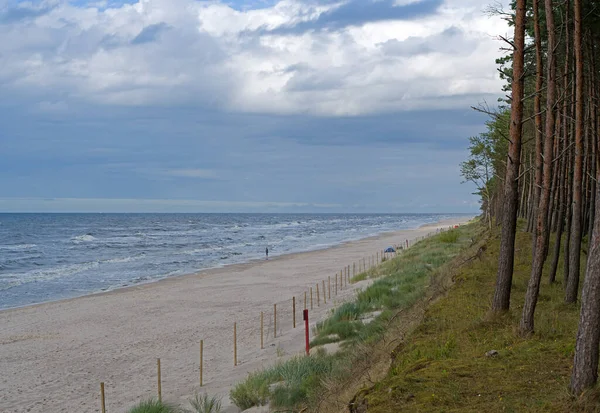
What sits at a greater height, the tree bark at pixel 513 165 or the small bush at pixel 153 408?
the tree bark at pixel 513 165

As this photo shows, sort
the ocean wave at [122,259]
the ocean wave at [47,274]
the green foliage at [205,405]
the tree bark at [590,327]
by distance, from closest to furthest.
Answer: the tree bark at [590,327] → the green foliage at [205,405] → the ocean wave at [47,274] → the ocean wave at [122,259]

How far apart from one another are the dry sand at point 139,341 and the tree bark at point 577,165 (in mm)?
8525

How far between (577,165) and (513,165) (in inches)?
140

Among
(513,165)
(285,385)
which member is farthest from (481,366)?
(285,385)

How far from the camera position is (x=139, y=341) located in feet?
81.4

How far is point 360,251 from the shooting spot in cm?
7256

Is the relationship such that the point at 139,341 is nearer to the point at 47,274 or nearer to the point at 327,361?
the point at 327,361

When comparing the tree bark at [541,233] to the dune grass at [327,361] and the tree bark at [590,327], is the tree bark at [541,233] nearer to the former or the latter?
the dune grass at [327,361]

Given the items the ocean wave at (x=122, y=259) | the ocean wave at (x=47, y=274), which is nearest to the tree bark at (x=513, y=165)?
the ocean wave at (x=47, y=274)

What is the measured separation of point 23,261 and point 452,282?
2325 inches

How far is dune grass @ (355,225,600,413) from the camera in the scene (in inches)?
307

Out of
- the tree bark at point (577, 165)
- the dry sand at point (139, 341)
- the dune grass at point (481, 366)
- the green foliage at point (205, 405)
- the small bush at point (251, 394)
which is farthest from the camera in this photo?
the dry sand at point (139, 341)

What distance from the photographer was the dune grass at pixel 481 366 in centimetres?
779

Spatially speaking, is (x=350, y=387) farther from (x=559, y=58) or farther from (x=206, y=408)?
(x=559, y=58)
